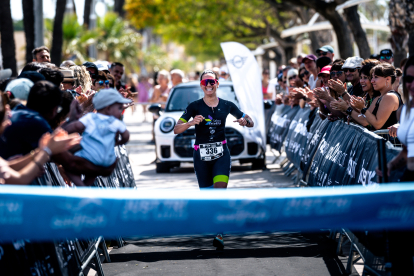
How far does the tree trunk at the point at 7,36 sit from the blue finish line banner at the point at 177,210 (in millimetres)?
12563

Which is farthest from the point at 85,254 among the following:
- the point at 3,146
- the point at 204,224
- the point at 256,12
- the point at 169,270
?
the point at 256,12

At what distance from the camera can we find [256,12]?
3584cm

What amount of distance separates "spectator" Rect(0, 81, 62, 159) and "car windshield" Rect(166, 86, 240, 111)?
8.43 meters

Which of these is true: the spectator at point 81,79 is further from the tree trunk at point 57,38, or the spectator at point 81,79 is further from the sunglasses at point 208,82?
the tree trunk at point 57,38

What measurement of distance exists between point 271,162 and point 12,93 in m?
9.91

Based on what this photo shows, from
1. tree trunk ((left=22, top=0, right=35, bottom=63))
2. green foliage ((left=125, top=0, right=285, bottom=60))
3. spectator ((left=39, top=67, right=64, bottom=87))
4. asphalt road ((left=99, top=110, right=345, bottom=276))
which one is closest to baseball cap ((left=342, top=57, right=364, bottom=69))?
asphalt road ((left=99, top=110, right=345, bottom=276))

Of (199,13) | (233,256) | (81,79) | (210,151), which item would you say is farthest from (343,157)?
(199,13)

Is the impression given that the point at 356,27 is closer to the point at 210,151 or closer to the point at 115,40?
the point at 210,151

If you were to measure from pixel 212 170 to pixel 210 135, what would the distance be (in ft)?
1.35

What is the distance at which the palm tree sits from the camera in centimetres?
4194

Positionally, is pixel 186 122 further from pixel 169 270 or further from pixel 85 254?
pixel 85 254

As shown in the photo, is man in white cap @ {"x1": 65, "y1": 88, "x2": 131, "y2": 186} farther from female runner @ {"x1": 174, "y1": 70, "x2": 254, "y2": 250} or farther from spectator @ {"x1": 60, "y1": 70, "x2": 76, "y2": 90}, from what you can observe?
spectator @ {"x1": 60, "y1": 70, "x2": 76, "y2": 90}

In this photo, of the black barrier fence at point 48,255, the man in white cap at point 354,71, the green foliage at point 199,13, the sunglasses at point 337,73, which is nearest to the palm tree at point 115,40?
the green foliage at point 199,13

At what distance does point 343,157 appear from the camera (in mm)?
6598
